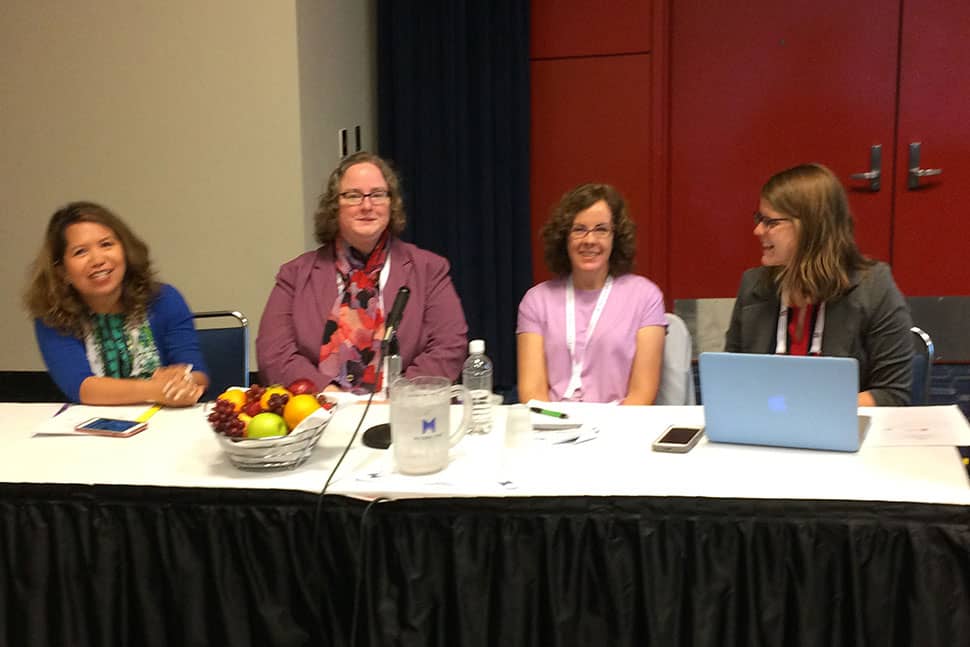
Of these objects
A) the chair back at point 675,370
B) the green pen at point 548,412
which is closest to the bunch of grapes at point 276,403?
the green pen at point 548,412

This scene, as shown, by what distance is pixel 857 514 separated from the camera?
1.47 m

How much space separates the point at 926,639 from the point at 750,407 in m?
0.48

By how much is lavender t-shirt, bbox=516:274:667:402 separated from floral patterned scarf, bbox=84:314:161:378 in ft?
3.37

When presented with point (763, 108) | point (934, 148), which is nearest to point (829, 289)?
point (763, 108)

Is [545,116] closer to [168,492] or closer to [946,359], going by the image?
[946,359]

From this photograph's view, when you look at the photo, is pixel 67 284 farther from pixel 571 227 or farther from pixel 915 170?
pixel 915 170

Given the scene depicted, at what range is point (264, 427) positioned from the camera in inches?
64.7

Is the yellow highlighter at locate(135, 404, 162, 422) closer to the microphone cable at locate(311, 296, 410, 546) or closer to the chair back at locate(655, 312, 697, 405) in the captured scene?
the microphone cable at locate(311, 296, 410, 546)

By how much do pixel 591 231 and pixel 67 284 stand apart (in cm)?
141

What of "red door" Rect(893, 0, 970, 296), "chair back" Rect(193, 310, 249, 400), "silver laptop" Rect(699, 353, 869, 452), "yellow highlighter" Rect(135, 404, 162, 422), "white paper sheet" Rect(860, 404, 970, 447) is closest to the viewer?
"silver laptop" Rect(699, 353, 869, 452)

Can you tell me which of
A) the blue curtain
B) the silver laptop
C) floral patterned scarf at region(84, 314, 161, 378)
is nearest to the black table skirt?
the silver laptop

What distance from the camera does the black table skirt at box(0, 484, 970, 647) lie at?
148cm

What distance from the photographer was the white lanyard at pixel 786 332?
7.27 feet

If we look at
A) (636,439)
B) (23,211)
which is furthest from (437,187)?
(636,439)
